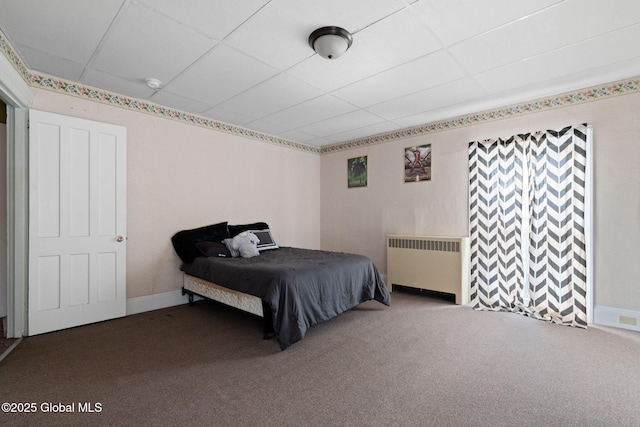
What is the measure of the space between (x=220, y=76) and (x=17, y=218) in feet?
7.60

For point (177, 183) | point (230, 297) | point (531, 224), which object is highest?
point (177, 183)

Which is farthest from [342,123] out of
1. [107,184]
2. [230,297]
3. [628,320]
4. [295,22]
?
[628,320]

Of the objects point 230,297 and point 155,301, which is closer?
point 230,297

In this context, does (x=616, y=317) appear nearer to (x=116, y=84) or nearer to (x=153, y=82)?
(x=153, y=82)

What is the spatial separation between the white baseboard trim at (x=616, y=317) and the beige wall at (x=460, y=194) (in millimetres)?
53

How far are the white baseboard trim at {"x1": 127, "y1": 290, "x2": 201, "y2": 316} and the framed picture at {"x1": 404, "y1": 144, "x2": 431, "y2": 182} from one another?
3.60 meters

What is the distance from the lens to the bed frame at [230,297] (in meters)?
2.71

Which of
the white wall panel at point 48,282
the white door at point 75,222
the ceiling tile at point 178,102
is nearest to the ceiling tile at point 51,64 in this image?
the white door at point 75,222

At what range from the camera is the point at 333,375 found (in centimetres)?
213

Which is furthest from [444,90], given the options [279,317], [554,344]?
[279,317]

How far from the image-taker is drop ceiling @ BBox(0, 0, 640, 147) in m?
2.00

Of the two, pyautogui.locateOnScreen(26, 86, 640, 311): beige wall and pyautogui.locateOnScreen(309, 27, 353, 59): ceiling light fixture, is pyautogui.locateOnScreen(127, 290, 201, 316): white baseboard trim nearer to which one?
pyautogui.locateOnScreen(26, 86, 640, 311): beige wall

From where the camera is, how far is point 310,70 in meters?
2.80

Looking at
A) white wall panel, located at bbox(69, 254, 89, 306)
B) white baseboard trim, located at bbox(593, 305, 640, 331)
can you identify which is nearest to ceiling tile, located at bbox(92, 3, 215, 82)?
white wall panel, located at bbox(69, 254, 89, 306)
